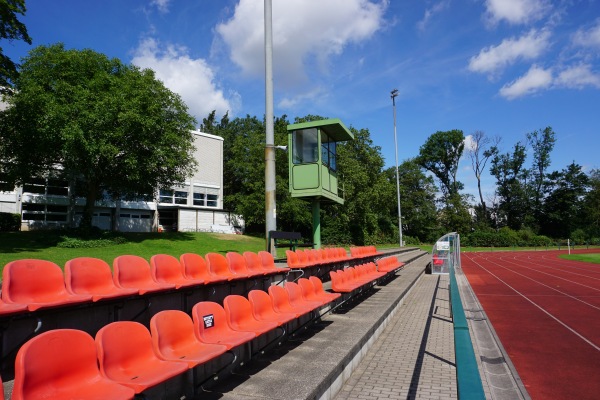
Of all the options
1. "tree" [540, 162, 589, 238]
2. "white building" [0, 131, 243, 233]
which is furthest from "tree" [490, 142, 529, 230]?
"white building" [0, 131, 243, 233]

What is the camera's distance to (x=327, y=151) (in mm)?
13984

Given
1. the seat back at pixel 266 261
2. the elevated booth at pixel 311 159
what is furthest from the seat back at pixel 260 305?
the elevated booth at pixel 311 159

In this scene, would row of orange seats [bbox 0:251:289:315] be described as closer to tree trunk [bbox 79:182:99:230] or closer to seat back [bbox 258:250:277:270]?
seat back [bbox 258:250:277:270]

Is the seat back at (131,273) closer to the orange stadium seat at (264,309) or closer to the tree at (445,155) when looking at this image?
the orange stadium seat at (264,309)

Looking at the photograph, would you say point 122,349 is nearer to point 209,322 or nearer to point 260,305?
point 209,322

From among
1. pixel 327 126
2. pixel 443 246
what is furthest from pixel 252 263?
pixel 443 246

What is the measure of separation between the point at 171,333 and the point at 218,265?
3326 millimetres

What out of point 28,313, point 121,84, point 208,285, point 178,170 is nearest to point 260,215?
point 178,170

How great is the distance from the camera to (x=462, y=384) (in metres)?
2.06

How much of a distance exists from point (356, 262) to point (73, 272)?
34.3 ft

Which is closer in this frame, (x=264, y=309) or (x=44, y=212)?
(x=264, y=309)

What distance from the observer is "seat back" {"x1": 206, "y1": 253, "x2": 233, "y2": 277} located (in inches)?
264

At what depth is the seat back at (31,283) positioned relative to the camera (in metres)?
3.80

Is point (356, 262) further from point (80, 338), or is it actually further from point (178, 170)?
point (178, 170)
